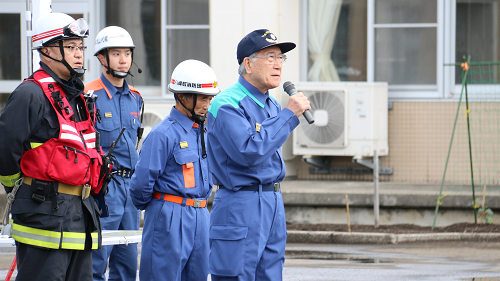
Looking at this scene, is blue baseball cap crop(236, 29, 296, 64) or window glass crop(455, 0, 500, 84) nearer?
blue baseball cap crop(236, 29, 296, 64)

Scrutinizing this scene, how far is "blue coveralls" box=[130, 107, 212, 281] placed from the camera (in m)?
4.79

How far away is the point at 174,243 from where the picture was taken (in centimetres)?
477

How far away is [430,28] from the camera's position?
1266 cm

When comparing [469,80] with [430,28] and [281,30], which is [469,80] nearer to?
[430,28]

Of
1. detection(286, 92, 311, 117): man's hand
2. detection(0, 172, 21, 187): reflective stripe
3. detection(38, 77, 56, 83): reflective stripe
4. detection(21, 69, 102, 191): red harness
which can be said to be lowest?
detection(0, 172, 21, 187): reflective stripe

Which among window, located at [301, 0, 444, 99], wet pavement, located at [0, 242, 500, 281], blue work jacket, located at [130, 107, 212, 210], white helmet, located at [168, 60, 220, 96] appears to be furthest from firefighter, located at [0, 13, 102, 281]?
window, located at [301, 0, 444, 99]

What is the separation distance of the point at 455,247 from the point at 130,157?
197 inches

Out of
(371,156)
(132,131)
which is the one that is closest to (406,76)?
(371,156)

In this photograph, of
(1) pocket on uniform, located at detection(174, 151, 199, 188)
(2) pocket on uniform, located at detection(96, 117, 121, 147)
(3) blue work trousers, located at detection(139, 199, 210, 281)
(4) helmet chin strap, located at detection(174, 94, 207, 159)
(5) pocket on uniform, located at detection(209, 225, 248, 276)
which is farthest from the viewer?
(2) pocket on uniform, located at detection(96, 117, 121, 147)

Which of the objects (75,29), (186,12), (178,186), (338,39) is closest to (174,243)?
(178,186)

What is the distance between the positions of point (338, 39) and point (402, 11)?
1.21 meters

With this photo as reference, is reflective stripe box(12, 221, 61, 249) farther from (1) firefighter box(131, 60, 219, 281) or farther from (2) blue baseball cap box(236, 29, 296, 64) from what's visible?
(2) blue baseball cap box(236, 29, 296, 64)

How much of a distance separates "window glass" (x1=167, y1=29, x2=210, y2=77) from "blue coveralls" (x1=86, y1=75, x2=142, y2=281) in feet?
23.8

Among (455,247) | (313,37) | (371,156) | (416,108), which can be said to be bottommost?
(455,247)
